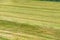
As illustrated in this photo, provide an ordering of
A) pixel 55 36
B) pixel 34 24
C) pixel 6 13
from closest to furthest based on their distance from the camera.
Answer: pixel 55 36 → pixel 34 24 → pixel 6 13

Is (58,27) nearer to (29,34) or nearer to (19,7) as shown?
(29,34)

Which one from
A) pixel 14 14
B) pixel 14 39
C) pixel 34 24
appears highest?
pixel 14 14

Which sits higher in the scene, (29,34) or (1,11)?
(1,11)

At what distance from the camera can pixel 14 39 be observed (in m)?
1.15

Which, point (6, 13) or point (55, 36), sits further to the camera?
point (6, 13)

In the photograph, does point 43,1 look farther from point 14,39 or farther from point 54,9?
point 14,39

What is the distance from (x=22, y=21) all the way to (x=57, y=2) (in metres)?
0.37

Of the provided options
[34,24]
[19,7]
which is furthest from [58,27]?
[19,7]

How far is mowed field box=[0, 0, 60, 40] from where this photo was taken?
1.14 m

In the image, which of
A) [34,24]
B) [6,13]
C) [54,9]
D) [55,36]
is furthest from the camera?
[6,13]

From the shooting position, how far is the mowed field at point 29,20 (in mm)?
1145

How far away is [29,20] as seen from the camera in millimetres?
1315

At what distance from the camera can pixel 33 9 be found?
145 centimetres

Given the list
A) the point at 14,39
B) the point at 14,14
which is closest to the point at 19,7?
the point at 14,14
